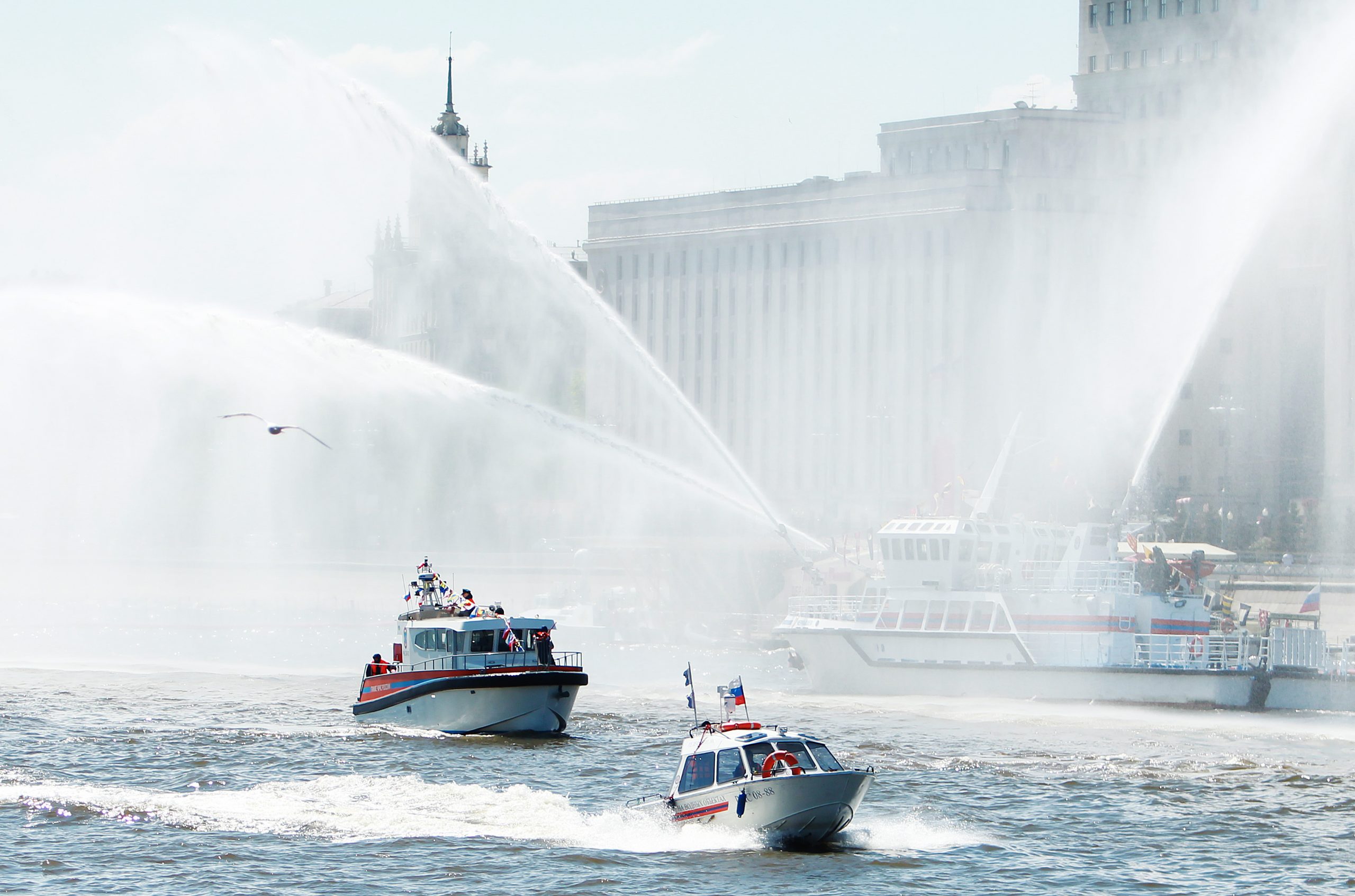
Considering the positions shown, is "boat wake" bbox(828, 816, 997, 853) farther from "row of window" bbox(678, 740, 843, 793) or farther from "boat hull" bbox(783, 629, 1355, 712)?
"boat hull" bbox(783, 629, 1355, 712)

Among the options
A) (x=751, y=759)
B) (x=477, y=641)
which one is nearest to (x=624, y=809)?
(x=751, y=759)

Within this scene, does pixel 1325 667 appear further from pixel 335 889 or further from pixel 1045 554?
pixel 335 889

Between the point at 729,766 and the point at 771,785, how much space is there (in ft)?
3.52

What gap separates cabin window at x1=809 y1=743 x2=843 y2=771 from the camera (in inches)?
1139

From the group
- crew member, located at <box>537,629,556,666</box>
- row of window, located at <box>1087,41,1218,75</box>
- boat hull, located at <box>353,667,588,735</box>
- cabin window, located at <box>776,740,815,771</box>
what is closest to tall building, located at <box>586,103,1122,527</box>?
row of window, located at <box>1087,41,1218,75</box>

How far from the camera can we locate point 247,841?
30391 millimetres

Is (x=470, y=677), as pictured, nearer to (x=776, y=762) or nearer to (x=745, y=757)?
(x=745, y=757)

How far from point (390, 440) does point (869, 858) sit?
10325cm

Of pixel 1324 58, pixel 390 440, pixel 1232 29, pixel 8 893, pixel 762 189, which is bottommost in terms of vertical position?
pixel 8 893

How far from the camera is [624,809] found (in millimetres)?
33000

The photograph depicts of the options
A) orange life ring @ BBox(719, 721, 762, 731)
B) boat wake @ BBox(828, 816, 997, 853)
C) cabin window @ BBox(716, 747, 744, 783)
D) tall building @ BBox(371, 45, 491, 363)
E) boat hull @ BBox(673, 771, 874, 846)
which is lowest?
boat wake @ BBox(828, 816, 997, 853)

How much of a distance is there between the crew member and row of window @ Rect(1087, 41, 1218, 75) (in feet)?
333

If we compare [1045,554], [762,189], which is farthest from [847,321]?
[1045,554]

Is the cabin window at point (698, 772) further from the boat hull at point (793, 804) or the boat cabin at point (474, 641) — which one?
the boat cabin at point (474, 641)
